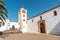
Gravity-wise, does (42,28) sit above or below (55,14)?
below

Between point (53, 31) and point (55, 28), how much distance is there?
2.65 ft

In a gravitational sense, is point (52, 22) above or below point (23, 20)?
below

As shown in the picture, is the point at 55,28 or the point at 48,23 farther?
the point at 48,23

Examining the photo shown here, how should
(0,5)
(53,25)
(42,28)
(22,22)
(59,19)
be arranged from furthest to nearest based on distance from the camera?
(22,22) → (42,28) → (53,25) → (59,19) → (0,5)

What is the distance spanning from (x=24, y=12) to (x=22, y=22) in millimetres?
3888

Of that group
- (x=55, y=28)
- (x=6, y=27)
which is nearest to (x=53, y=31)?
(x=55, y=28)

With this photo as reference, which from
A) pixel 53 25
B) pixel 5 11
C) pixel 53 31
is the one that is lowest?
pixel 53 31

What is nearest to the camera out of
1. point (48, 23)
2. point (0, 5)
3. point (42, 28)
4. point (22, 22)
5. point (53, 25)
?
point (0, 5)

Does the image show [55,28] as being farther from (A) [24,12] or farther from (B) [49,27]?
(A) [24,12]

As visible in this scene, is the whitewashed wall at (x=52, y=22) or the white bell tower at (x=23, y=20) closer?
the whitewashed wall at (x=52, y=22)

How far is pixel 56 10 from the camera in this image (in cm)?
1652

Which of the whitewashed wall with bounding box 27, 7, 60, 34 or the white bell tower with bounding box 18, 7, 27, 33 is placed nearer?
the whitewashed wall with bounding box 27, 7, 60, 34

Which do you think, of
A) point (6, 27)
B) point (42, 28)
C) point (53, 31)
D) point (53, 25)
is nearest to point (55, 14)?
point (53, 25)

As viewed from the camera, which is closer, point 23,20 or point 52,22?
point 52,22
